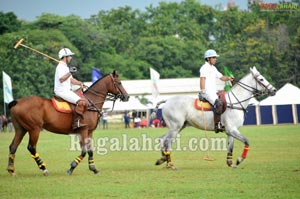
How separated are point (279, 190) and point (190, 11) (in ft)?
372

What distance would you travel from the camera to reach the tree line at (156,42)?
255ft

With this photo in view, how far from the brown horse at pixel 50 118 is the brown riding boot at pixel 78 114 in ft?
0.47

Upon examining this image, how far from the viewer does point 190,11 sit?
126 meters

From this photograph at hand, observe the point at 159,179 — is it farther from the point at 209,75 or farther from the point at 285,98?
the point at 285,98

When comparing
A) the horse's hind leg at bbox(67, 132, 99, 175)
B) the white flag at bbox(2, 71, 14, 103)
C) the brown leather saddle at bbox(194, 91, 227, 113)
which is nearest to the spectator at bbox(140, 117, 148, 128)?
the white flag at bbox(2, 71, 14, 103)

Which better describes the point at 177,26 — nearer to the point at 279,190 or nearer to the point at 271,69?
the point at 271,69

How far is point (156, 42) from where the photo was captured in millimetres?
A: 105312

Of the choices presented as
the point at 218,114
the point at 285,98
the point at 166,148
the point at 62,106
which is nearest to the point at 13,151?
the point at 62,106

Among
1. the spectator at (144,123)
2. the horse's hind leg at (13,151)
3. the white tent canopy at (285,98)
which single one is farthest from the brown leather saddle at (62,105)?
the spectator at (144,123)

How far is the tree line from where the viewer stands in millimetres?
77688

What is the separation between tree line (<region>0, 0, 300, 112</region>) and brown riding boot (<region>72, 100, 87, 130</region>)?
175 feet

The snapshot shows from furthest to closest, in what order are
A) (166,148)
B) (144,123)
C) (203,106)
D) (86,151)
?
(144,123)
(203,106)
(166,148)
(86,151)

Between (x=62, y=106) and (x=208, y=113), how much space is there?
4.14 metres

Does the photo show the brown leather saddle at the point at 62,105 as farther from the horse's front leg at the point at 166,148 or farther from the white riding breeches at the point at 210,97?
the white riding breeches at the point at 210,97
